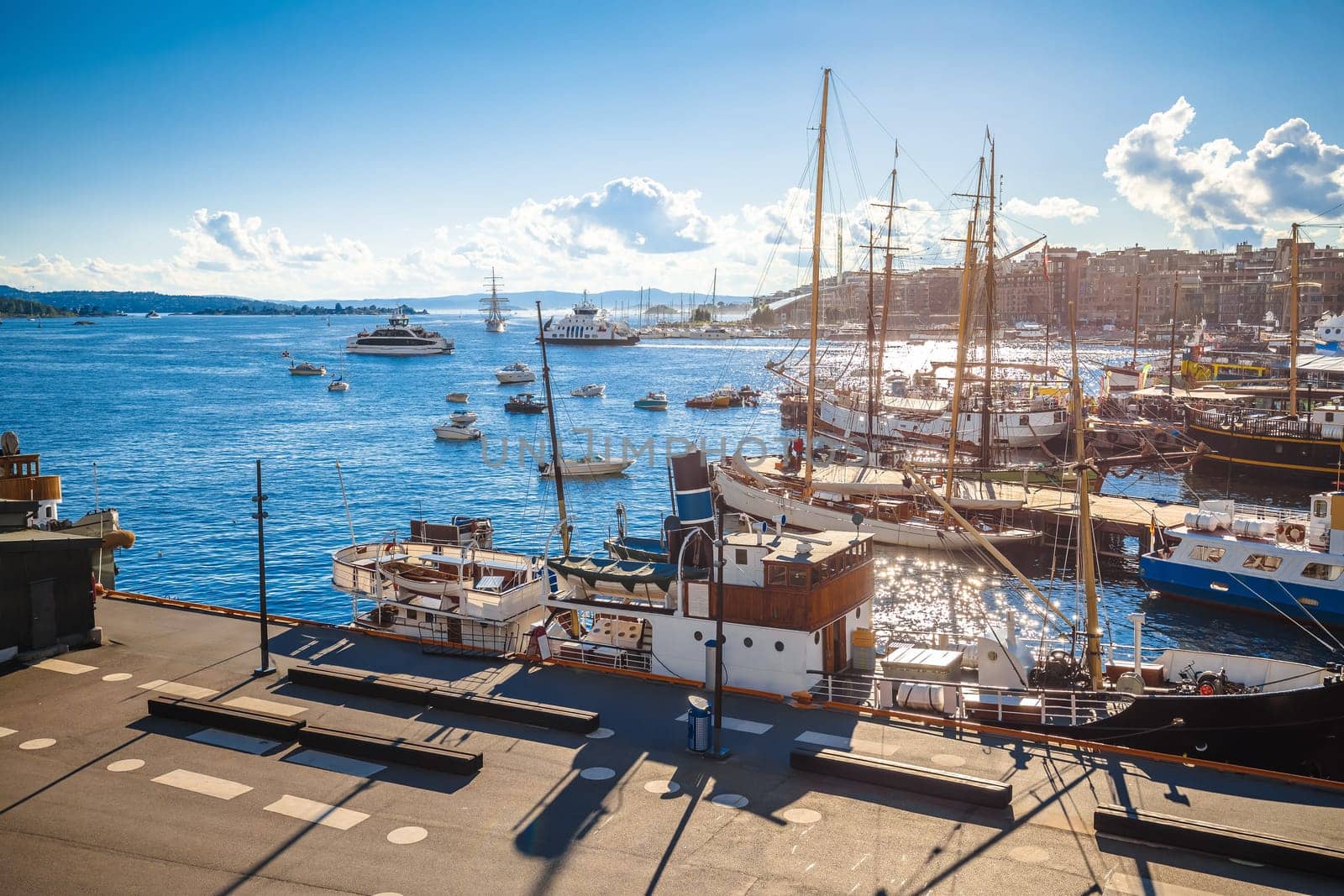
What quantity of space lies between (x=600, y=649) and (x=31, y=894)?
42.4 feet

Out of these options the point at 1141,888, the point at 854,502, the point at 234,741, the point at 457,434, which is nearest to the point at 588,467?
the point at 457,434

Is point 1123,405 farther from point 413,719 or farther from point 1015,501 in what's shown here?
point 413,719

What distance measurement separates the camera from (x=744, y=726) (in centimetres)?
1908

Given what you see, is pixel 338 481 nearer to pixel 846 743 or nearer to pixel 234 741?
pixel 234 741

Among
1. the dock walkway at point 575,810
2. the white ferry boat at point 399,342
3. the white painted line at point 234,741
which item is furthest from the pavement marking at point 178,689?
the white ferry boat at point 399,342

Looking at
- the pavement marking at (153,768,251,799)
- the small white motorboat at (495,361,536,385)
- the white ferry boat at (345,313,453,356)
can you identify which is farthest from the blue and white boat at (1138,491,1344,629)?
the white ferry boat at (345,313,453,356)

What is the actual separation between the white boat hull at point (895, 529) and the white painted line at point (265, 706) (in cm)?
2722

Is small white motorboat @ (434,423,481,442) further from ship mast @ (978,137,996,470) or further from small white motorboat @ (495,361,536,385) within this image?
small white motorboat @ (495,361,536,385)

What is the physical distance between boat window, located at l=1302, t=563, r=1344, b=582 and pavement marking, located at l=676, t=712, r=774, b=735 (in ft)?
89.7

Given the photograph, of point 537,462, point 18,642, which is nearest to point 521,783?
point 18,642

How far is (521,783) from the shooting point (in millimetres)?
16297

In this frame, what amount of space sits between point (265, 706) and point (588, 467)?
162ft

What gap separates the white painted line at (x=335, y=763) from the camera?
1684 cm

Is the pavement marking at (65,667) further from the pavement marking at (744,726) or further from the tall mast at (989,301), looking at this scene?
the tall mast at (989,301)
